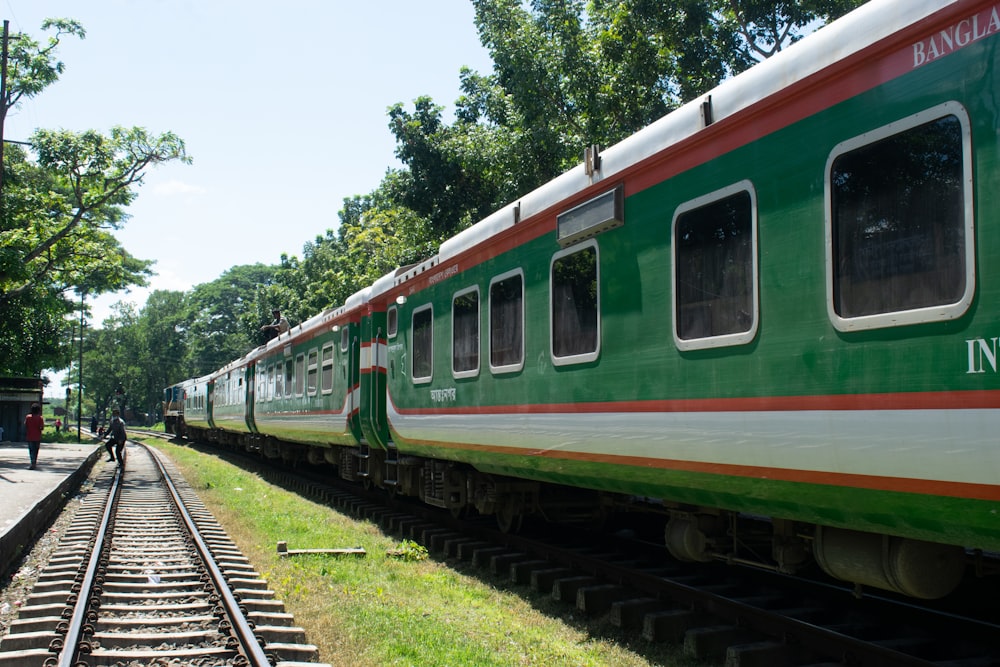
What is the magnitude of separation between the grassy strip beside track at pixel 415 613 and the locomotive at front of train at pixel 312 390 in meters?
3.07

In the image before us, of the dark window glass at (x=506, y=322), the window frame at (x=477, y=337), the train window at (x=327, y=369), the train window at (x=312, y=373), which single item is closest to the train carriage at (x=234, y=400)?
the train window at (x=312, y=373)

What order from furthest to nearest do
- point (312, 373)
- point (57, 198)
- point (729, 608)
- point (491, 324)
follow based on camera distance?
point (57, 198)
point (312, 373)
point (491, 324)
point (729, 608)

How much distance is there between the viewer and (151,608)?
271 inches

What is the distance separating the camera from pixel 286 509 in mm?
13484

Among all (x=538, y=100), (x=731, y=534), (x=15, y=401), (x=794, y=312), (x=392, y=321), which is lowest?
(x=731, y=534)

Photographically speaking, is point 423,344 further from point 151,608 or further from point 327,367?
point 327,367

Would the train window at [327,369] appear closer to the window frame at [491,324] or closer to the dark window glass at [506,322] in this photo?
the window frame at [491,324]

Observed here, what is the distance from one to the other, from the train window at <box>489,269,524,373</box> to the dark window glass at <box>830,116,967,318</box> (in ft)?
12.1

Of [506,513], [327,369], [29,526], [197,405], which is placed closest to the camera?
[506,513]

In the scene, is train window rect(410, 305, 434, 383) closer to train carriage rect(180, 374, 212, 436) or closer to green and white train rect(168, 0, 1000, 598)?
green and white train rect(168, 0, 1000, 598)

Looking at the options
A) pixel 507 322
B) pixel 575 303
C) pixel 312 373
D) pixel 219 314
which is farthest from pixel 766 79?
pixel 219 314

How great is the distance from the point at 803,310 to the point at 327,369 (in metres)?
11.5

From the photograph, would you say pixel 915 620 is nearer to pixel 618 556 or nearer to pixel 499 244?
pixel 618 556

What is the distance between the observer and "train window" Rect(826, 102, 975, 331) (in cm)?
355
